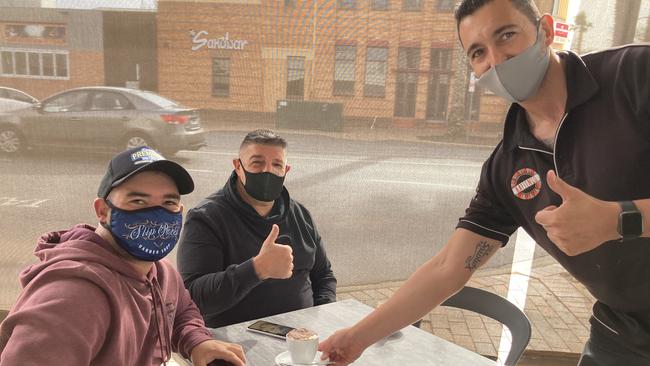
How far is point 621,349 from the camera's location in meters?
1.54

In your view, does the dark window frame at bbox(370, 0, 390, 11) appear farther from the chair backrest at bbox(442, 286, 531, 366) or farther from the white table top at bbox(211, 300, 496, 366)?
the white table top at bbox(211, 300, 496, 366)

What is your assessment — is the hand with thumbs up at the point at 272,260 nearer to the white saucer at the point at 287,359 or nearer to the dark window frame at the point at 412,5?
the white saucer at the point at 287,359

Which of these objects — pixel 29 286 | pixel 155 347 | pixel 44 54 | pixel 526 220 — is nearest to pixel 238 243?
pixel 155 347

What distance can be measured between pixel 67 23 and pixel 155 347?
2510mm

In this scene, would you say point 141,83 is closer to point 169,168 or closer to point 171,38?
point 171,38

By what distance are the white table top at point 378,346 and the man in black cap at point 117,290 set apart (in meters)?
0.11

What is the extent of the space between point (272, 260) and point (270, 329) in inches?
11.2

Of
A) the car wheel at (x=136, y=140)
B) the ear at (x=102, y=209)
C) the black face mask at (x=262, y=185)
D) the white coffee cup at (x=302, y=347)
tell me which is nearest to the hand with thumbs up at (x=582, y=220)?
the white coffee cup at (x=302, y=347)

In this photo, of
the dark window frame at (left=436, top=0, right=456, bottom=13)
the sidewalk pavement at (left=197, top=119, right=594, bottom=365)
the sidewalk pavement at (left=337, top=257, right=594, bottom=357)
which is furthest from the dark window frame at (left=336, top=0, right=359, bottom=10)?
the sidewalk pavement at (left=337, top=257, right=594, bottom=357)

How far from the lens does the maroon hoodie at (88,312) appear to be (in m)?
1.09

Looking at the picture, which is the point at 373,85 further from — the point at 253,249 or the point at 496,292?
the point at 496,292

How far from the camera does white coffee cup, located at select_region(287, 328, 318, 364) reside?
135cm

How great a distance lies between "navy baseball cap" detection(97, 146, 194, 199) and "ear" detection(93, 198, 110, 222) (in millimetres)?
20

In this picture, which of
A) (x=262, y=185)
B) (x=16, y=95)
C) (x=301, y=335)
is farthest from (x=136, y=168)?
(x=16, y=95)
